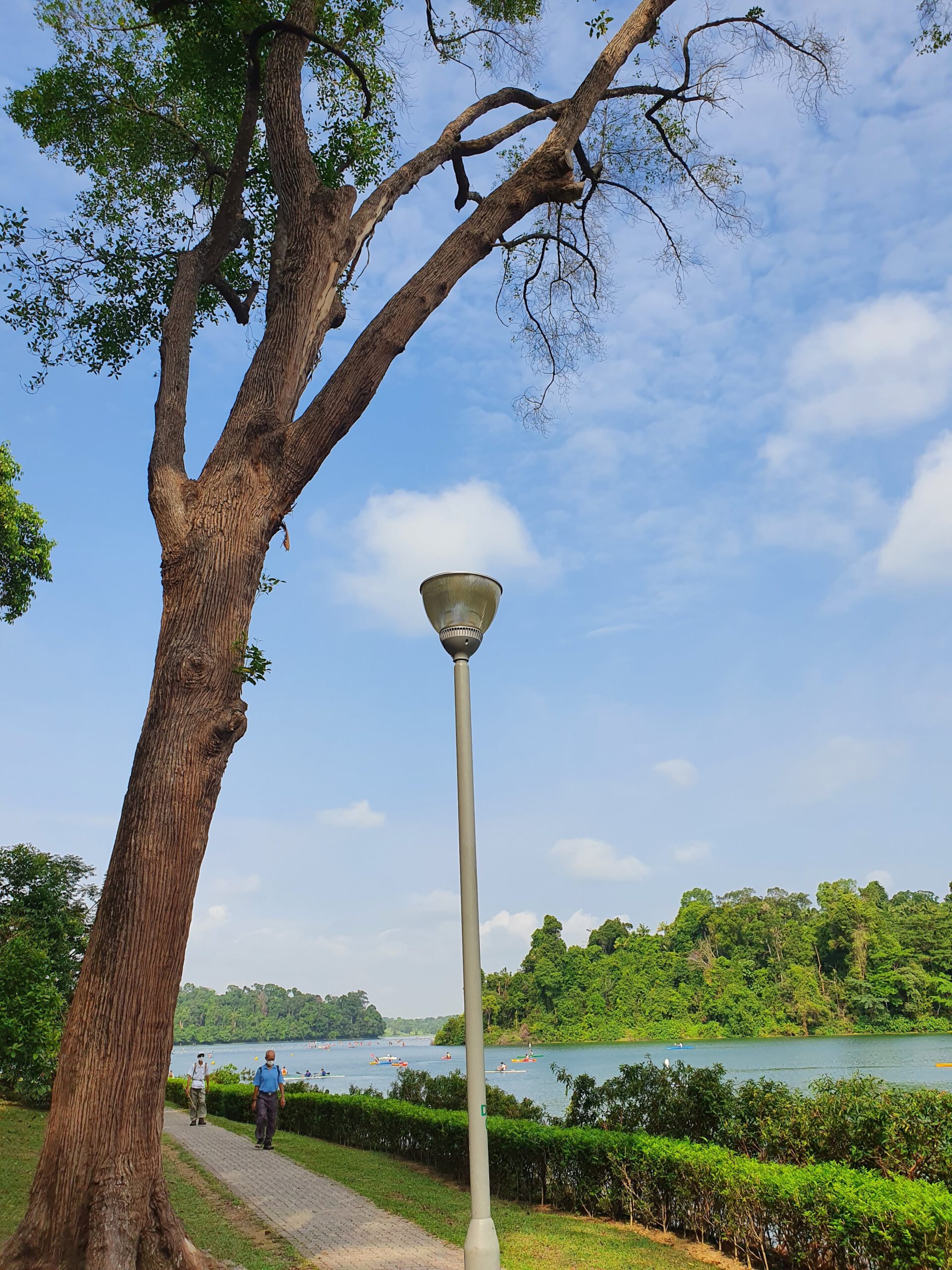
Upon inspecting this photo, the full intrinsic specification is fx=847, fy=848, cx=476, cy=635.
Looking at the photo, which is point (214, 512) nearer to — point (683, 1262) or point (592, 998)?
point (683, 1262)

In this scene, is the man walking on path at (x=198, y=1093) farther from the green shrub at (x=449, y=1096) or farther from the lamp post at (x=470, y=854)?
the lamp post at (x=470, y=854)

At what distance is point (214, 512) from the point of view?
16.8ft

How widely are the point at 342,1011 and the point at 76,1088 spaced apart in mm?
143018

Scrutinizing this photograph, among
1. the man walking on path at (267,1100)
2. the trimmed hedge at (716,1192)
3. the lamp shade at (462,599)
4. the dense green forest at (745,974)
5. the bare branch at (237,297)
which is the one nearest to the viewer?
the lamp shade at (462,599)

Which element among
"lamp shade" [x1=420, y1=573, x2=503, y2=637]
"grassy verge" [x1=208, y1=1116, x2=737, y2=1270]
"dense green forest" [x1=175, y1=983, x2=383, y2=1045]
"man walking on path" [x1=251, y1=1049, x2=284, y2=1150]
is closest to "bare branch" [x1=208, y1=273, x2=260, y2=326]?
"lamp shade" [x1=420, y1=573, x2=503, y2=637]

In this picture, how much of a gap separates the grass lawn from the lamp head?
429 centimetres

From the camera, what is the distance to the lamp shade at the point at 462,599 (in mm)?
4570

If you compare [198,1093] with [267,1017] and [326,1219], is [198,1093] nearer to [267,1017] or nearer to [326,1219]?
[326,1219]

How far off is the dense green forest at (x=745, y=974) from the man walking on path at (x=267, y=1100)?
4074 cm

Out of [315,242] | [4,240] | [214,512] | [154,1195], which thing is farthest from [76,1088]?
[4,240]

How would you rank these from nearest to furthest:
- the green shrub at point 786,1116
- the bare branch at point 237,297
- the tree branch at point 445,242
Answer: the tree branch at point 445,242 → the green shrub at point 786,1116 → the bare branch at point 237,297

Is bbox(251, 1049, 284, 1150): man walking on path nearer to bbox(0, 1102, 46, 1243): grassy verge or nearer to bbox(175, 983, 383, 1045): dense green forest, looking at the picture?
bbox(0, 1102, 46, 1243): grassy verge

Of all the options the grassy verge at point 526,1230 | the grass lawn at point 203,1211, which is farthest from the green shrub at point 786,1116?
the grass lawn at point 203,1211

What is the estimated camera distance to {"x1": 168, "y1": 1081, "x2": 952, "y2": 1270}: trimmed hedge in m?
4.88
